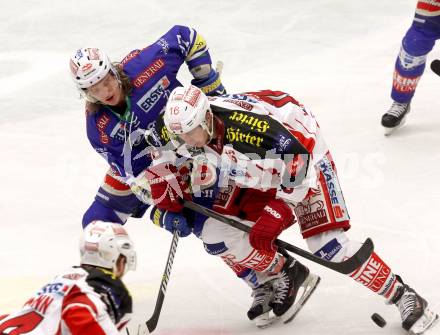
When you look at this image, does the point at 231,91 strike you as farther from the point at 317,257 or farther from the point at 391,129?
the point at 317,257

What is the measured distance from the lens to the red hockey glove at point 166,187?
168 inches

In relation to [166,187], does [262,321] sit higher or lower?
lower

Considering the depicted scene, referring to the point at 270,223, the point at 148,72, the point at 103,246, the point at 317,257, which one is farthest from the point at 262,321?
the point at 103,246

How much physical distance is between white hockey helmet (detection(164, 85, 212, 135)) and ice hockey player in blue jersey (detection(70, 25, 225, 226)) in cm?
44

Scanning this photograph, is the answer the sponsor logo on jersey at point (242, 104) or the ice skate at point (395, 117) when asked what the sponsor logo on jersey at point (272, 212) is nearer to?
the sponsor logo on jersey at point (242, 104)

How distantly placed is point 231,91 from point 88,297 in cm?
448

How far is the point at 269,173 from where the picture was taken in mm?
3936

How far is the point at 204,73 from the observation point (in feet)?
16.1

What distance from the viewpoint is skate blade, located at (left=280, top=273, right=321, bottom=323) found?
177 inches

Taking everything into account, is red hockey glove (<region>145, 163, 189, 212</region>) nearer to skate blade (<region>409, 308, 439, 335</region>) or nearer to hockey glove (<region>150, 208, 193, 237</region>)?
hockey glove (<region>150, 208, 193, 237</region>)

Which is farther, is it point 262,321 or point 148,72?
point 148,72

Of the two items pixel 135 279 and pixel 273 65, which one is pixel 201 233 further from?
pixel 273 65

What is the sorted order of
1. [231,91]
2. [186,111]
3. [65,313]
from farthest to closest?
1. [231,91]
2. [186,111]
3. [65,313]

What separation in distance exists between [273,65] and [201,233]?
141 inches
